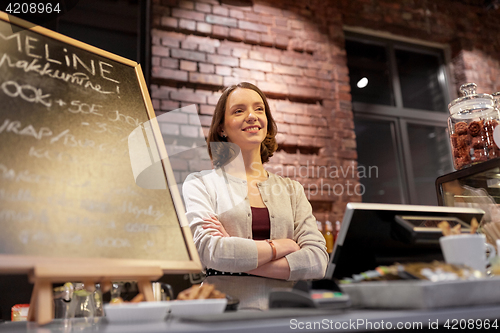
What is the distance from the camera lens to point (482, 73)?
12.3 feet

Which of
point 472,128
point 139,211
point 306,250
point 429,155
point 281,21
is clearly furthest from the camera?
point 429,155

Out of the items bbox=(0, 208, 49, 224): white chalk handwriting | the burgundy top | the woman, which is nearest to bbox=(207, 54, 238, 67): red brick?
the woman

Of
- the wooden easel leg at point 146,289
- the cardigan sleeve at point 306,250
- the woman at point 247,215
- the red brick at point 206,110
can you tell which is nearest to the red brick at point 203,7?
the red brick at point 206,110

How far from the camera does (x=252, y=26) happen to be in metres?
3.12

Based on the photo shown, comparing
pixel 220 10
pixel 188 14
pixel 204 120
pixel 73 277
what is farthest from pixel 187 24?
pixel 73 277

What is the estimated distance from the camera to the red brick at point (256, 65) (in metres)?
3.02

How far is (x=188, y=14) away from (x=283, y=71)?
821 mm

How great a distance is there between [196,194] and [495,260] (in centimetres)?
94

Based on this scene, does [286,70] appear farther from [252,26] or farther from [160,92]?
[160,92]

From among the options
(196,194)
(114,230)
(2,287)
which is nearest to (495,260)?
(114,230)

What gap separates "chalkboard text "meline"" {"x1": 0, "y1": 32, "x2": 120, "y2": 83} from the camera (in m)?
0.98

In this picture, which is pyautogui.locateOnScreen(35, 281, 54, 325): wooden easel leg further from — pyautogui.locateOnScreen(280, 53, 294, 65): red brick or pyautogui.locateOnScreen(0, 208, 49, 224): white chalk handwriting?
pyautogui.locateOnScreen(280, 53, 294, 65): red brick

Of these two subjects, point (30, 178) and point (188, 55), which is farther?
point (188, 55)

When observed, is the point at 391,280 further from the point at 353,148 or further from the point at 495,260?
the point at 353,148
